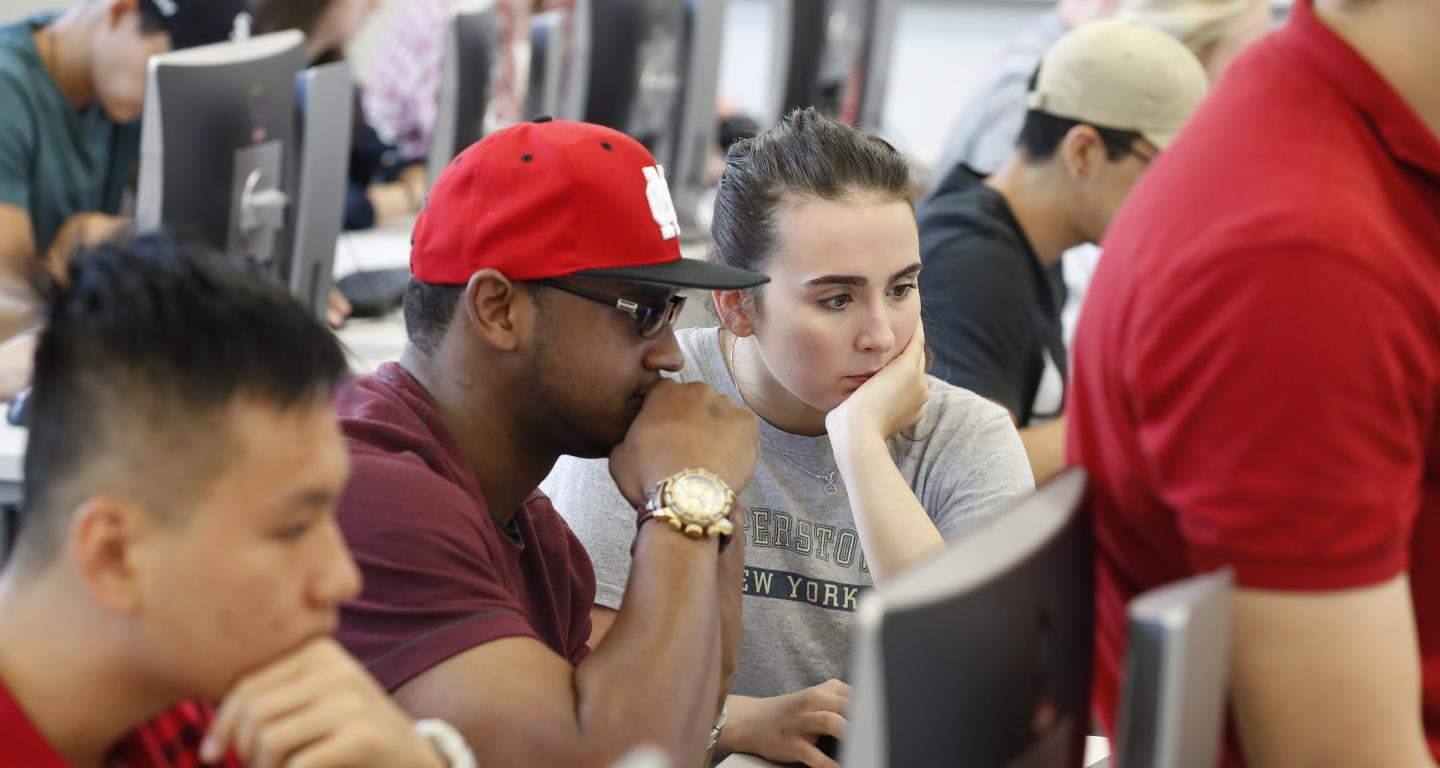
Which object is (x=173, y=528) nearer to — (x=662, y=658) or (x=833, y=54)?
(x=662, y=658)

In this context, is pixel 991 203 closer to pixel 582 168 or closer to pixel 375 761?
pixel 582 168

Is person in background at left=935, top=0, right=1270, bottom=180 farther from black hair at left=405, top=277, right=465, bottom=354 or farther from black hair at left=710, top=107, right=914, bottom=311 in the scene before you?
black hair at left=405, top=277, right=465, bottom=354

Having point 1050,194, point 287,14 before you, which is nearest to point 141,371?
point 1050,194

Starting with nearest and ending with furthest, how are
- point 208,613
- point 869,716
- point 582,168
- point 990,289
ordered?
point 869,716 < point 208,613 < point 582,168 < point 990,289

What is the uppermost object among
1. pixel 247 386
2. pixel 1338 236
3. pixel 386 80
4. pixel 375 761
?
pixel 1338 236

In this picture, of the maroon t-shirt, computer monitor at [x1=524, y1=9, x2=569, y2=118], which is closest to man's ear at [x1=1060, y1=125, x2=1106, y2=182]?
computer monitor at [x1=524, y1=9, x2=569, y2=118]

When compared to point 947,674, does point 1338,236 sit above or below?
above

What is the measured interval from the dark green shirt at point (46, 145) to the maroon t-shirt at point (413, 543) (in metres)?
1.58

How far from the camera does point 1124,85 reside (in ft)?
8.11

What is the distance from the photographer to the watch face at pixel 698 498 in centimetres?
128

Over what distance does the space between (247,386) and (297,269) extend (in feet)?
5.05

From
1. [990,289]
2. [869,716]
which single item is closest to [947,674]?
[869,716]

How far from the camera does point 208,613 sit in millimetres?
863

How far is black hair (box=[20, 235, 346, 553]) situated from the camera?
2.82ft
